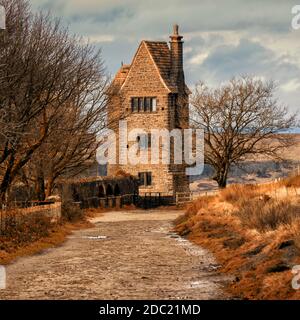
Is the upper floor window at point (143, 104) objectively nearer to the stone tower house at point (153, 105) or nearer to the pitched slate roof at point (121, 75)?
the stone tower house at point (153, 105)

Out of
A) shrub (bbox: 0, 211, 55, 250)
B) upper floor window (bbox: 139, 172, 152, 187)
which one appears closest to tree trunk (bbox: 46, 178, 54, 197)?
shrub (bbox: 0, 211, 55, 250)

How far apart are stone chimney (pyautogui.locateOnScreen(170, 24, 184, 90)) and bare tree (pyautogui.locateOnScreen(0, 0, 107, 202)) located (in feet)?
68.8

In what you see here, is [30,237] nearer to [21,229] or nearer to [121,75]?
[21,229]

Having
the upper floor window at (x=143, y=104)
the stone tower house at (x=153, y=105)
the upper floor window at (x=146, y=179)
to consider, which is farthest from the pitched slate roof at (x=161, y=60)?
the upper floor window at (x=146, y=179)

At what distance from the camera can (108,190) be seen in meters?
52.4

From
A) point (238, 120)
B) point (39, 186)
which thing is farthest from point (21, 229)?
point (238, 120)

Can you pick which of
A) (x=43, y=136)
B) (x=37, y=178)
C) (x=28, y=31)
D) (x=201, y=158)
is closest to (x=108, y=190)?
(x=201, y=158)

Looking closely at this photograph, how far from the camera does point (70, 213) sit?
35688 millimetres

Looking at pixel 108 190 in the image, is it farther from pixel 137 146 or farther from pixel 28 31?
pixel 28 31

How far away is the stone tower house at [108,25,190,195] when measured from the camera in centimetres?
5656

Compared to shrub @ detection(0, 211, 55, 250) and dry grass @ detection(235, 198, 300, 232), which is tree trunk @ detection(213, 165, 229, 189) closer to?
shrub @ detection(0, 211, 55, 250)

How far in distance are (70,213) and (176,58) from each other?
25613mm
